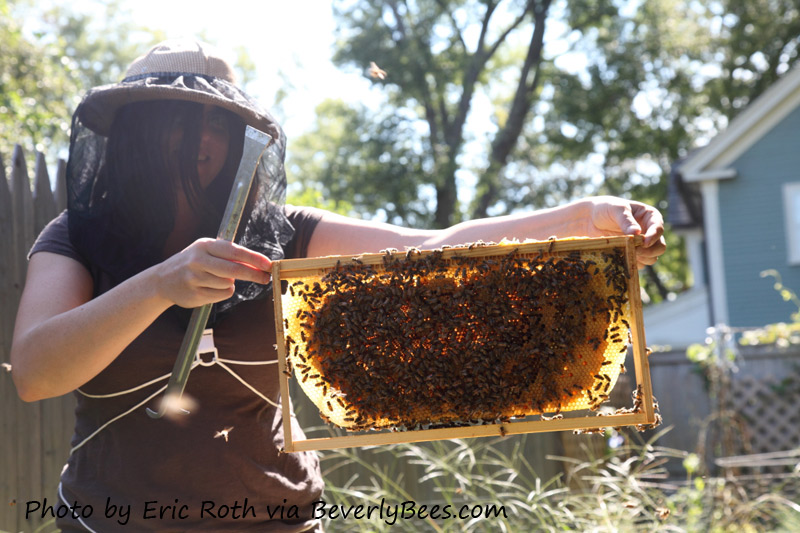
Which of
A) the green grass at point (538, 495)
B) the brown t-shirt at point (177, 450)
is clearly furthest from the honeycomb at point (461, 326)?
the green grass at point (538, 495)

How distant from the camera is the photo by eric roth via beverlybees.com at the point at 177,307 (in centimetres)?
179

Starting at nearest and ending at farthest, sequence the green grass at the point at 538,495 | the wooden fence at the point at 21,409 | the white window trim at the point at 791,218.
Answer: the green grass at the point at 538,495, the wooden fence at the point at 21,409, the white window trim at the point at 791,218

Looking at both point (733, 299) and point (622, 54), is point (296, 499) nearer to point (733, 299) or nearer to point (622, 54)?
point (733, 299)

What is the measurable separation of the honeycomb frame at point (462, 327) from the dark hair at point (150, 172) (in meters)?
0.40

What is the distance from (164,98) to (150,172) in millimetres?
201

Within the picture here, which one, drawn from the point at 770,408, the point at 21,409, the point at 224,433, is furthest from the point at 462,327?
the point at 770,408

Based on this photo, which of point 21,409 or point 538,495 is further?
point 21,409

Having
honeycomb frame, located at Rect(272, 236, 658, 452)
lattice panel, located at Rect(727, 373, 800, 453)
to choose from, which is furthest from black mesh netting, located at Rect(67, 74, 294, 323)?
lattice panel, located at Rect(727, 373, 800, 453)

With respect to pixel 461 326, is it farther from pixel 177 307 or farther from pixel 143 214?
pixel 143 214

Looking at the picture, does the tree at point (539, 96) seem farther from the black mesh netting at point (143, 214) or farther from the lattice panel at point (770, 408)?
the black mesh netting at point (143, 214)

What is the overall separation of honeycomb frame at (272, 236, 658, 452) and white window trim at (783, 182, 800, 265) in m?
15.5

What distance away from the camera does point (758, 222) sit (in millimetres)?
15875

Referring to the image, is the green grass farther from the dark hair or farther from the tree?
the tree

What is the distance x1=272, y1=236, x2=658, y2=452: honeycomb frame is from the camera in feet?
6.01
